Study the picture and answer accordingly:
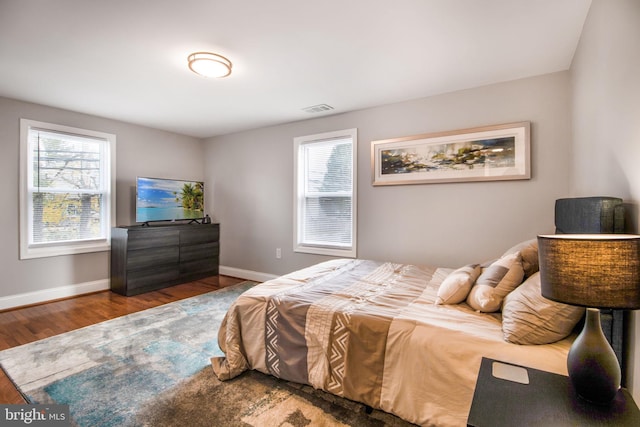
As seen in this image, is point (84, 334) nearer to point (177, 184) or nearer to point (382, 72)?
point (177, 184)

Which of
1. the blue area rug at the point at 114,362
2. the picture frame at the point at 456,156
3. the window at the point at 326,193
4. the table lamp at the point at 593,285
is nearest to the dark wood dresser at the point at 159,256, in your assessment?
the blue area rug at the point at 114,362

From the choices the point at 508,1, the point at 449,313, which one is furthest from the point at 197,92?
the point at 449,313

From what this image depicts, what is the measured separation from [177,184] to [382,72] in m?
3.53

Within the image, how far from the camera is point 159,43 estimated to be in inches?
87.7

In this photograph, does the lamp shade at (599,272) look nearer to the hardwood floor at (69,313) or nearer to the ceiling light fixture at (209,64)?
the ceiling light fixture at (209,64)

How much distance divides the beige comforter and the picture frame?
129 cm

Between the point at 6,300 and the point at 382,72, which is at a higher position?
the point at 382,72

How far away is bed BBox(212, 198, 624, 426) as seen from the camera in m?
1.37

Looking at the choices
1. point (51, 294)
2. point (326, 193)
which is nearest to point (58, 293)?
point (51, 294)

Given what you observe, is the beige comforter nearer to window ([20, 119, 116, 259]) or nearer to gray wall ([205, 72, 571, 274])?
gray wall ([205, 72, 571, 274])

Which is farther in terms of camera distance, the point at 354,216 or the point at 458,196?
the point at 354,216

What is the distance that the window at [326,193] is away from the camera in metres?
3.88

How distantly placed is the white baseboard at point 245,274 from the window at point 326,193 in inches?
29.2

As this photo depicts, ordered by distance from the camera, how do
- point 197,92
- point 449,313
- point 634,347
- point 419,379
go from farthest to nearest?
point 197,92 < point 449,313 < point 419,379 < point 634,347
